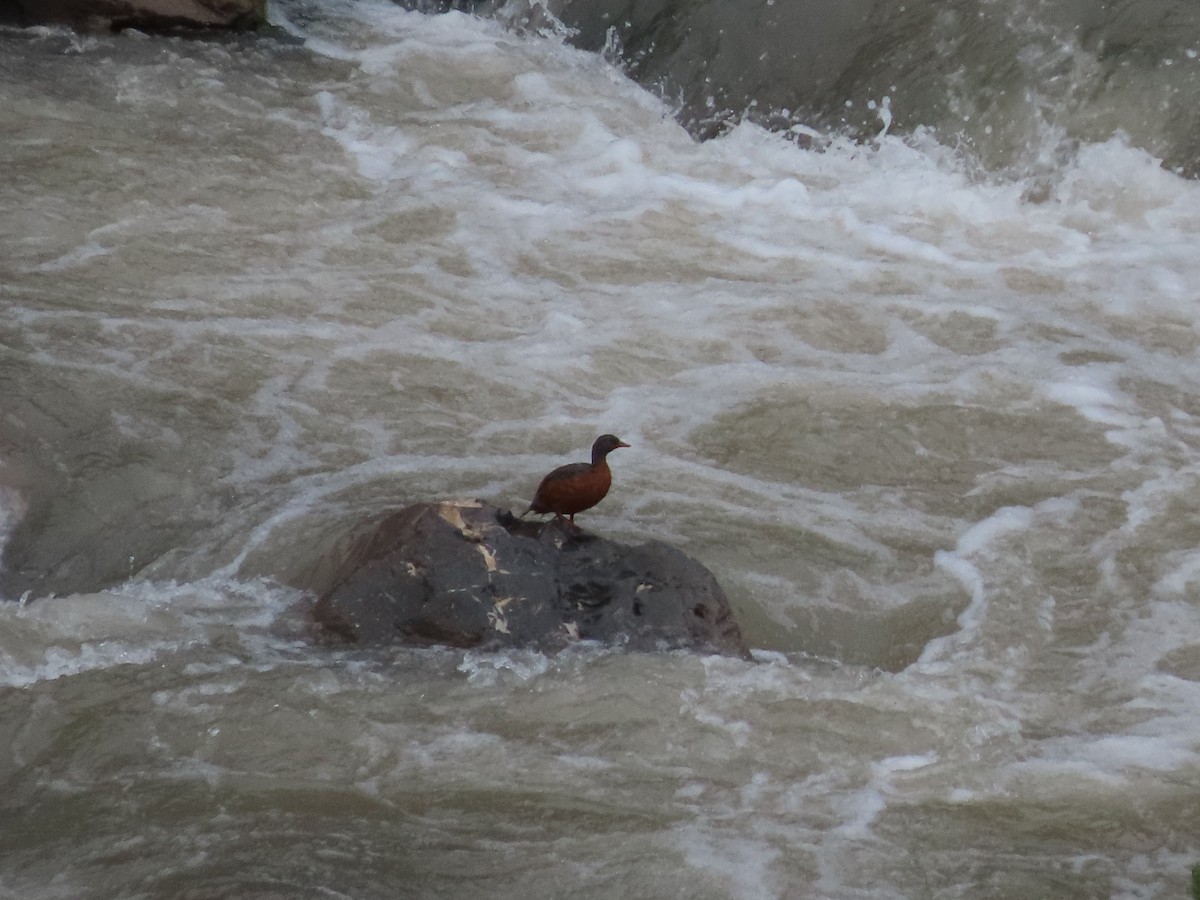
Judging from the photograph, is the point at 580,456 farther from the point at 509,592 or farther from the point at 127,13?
the point at 127,13

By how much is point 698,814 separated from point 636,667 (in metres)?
0.51

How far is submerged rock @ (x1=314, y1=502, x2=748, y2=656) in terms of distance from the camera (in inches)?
145

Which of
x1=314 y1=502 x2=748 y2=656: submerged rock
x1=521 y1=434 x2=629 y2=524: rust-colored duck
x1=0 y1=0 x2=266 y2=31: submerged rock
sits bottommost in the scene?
x1=0 y1=0 x2=266 y2=31: submerged rock

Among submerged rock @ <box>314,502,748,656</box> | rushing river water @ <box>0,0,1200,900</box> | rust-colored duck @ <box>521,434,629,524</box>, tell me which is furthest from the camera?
rust-colored duck @ <box>521,434,629,524</box>

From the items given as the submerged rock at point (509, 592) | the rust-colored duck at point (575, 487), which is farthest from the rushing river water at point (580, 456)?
the rust-colored duck at point (575, 487)

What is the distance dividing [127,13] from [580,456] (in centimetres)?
517

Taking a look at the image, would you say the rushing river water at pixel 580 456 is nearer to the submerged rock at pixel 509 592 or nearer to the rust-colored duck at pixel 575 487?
the submerged rock at pixel 509 592

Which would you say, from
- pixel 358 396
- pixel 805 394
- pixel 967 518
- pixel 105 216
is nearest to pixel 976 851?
pixel 967 518

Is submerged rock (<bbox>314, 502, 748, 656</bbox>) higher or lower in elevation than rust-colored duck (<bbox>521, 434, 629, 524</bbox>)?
lower

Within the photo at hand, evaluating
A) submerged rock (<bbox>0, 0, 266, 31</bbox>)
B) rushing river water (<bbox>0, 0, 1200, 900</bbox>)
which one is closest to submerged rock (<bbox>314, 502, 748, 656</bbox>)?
rushing river water (<bbox>0, 0, 1200, 900</bbox>)

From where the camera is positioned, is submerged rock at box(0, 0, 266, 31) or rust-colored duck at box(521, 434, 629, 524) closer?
rust-colored duck at box(521, 434, 629, 524)

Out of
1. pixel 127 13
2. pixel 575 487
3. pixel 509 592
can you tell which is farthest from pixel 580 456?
pixel 127 13

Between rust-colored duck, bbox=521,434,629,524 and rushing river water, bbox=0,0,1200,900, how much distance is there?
0.43 metres

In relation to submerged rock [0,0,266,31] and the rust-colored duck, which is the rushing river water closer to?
submerged rock [0,0,266,31]
